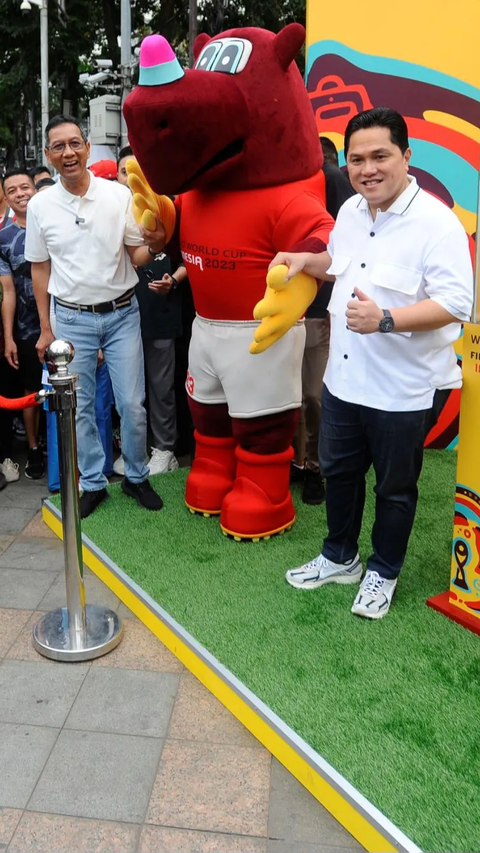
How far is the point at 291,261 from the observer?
2.74m

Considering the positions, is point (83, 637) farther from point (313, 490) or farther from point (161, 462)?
point (161, 462)

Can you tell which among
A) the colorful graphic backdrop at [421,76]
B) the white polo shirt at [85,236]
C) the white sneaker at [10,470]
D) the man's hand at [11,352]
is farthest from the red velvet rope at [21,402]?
the colorful graphic backdrop at [421,76]

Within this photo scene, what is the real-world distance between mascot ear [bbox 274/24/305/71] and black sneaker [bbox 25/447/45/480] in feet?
9.35

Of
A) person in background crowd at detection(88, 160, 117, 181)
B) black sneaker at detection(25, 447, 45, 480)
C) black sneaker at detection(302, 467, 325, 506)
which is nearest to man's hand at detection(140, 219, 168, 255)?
black sneaker at detection(302, 467, 325, 506)

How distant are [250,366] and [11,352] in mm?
1805

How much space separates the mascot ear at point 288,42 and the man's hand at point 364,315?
4.15 feet

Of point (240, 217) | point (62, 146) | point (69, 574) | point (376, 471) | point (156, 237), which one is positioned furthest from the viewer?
point (62, 146)

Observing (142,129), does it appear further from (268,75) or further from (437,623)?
(437,623)

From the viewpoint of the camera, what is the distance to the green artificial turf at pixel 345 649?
6.73ft

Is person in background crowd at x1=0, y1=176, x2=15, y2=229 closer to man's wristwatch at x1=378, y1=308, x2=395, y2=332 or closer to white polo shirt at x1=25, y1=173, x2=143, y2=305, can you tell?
white polo shirt at x1=25, y1=173, x2=143, y2=305

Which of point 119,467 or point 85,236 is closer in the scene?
point 85,236

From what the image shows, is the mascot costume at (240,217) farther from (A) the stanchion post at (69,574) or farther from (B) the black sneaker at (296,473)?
(A) the stanchion post at (69,574)

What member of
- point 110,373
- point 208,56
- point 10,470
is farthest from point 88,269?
point 10,470

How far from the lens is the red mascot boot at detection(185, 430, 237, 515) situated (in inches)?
144
